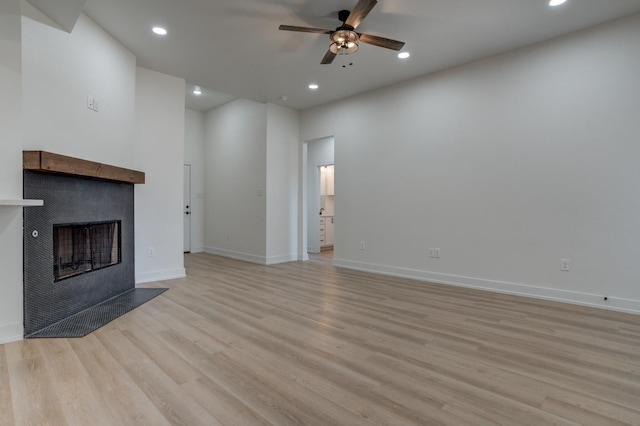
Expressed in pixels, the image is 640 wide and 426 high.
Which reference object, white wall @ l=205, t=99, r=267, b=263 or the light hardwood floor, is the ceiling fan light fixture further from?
white wall @ l=205, t=99, r=267, b=263

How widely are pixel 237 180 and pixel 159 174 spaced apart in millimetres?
2170

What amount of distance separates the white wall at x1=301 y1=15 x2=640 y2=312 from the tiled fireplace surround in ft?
12.0

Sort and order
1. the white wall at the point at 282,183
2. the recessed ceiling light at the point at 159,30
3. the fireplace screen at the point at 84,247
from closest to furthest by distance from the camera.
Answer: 1. the fireplace screen at the point at 84,247
2. the recessed ceiling light at the point at 159,30
3. the white wall at the point at 282,183

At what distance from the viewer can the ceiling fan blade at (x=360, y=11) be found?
2.64 meters

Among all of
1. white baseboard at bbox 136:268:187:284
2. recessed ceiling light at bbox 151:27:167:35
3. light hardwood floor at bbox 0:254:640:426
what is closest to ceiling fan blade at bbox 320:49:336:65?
recessed ceiling light at bbox 151:27:167:35

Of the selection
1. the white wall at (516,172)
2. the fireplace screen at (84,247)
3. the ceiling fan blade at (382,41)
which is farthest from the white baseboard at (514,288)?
the fireplace screen at (84,247)

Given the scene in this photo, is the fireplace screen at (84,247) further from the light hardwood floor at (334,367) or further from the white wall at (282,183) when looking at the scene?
the white wall at (282,183)

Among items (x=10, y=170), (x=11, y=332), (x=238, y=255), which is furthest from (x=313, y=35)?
(x=238, y=255)

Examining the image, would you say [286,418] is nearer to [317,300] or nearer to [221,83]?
[317,300]

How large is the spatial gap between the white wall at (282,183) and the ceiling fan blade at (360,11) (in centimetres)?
338

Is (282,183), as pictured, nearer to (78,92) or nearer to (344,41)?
(344,41)

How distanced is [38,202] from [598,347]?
446cm

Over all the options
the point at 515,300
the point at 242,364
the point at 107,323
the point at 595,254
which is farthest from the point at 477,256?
the point at 107,323

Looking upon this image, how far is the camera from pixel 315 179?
785 cm
